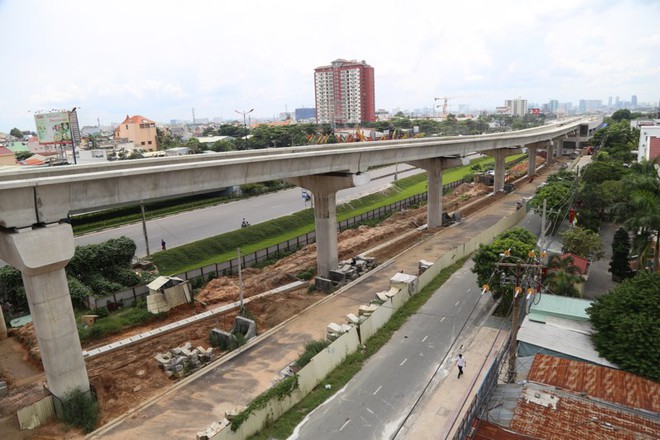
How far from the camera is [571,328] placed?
2136cm

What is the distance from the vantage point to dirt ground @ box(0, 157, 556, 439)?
810 inches

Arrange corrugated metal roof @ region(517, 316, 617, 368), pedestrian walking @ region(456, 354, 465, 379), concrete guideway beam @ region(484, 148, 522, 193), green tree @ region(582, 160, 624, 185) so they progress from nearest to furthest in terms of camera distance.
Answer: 1. corrugated metal roof @ region(517, 316, 617, 368)
2. pedestrian walking @ region(456, 354, 465, 379)
3. green tree @ region(582, 160, 624, 185)
4. concrete guideway beam @ region(484, 148, 522, 193)

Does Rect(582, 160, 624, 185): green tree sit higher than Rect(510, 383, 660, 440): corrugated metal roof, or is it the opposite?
Rect(582, 160, 624, 185): green tree

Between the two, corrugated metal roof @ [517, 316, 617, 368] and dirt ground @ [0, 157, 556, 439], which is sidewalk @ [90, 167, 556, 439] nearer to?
dirt ground @ [0, 157, 556, 439]

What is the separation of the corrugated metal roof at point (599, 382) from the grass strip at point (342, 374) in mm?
7849

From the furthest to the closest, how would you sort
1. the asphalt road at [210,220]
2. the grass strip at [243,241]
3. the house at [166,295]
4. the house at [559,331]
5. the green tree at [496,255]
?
the asphalt road at [210,220], the grass strip at [243,241], the house at [166,295], the green tree at [496,255], the house at [559,331]

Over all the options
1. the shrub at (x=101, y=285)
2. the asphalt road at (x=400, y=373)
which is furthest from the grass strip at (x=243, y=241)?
the asphalt road at (x=400, y=373)

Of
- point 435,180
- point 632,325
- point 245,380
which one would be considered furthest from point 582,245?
point 245,380

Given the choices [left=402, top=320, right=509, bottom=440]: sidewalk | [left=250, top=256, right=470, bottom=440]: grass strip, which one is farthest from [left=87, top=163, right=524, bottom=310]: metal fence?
[left=402, top=320, right=509, bottom=440]: sidewalk

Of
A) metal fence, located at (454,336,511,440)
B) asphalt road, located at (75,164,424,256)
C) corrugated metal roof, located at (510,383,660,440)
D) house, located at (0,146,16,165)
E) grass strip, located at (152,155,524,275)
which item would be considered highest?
house, located at (0,146,16,165)

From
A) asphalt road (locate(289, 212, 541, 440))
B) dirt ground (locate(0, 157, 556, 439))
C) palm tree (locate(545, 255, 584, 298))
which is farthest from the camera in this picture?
palm tree (locate(545, 255, 584, 298))

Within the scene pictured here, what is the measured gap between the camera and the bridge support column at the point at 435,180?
49.1 m

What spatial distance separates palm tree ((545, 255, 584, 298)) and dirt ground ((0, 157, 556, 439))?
14.2 m

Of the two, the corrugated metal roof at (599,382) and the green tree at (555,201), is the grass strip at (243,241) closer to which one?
the green tree at (555,201)
